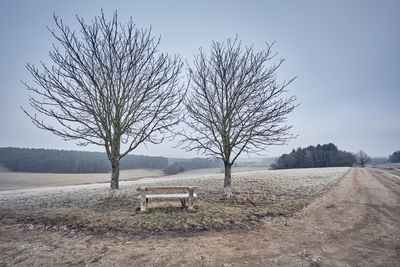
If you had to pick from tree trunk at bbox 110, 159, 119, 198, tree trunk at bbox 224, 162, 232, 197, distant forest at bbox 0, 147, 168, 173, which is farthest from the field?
tree trunk at bbox 224, 162, 232, 197

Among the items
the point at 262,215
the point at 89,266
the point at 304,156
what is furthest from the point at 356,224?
the point at 304,156

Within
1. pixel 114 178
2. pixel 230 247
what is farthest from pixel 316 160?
pixel 230 247

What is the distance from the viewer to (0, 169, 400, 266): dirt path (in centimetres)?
338

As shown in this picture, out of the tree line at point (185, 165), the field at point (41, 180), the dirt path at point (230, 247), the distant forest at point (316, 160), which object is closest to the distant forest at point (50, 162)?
the field at point (41, 180)

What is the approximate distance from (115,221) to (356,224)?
755cm

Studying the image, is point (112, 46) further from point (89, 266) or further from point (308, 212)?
point (308, 212)

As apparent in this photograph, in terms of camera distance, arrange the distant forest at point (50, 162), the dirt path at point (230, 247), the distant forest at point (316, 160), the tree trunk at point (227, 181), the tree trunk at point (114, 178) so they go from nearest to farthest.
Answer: the dirt path at point (230, 247), the tree trunk at point (114, 178), the tree trunk at point (227, 181), the distant forest at point (50, 162), the distant forest at point (316, 160)

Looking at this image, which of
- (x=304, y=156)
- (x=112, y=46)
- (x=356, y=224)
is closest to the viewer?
(x=356, y=224)

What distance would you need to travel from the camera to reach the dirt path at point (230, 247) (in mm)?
3383

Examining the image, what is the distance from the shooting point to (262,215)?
Answer: 615 centimetres

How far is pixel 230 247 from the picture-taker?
12.8 ft

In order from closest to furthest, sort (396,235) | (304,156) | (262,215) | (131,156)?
(396,235), (262,215), (304,156), (131,156)

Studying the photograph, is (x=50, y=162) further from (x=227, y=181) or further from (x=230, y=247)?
(x=230, y=247)

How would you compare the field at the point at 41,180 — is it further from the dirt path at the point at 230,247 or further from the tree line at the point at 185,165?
Result: the dirt path at the point at 230,247
